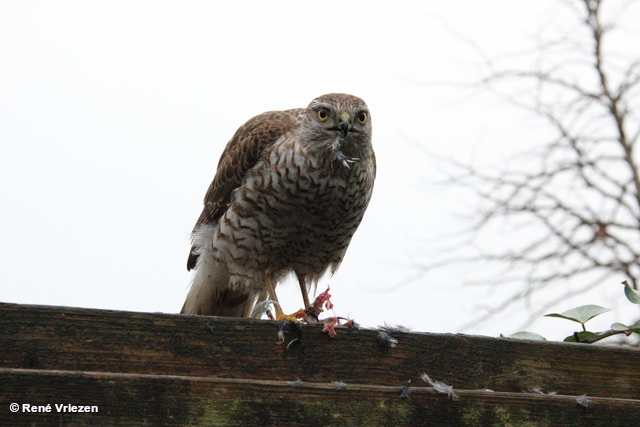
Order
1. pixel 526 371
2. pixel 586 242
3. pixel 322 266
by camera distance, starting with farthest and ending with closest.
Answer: pixel 586 242 → pixel 322 266 → pixel 526 371

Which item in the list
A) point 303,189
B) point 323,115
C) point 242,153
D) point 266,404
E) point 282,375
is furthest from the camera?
point 242,153

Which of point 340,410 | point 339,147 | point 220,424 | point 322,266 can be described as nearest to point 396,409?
point 340,410

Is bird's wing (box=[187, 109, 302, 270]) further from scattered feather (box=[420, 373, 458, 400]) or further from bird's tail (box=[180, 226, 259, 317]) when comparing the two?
scattered feather (box=[420, 373, 458, 400])

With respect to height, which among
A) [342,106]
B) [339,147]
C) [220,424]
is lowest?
[220,424]

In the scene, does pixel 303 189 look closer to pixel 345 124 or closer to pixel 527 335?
pixel 345 124

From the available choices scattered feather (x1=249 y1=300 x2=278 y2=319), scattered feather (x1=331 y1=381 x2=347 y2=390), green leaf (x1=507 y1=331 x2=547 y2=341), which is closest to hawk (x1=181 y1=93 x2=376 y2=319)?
A: scattered feather (x1=249 y1=300 x2=278 y2=319)

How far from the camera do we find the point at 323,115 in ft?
11.3

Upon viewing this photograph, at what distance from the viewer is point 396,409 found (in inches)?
66.6

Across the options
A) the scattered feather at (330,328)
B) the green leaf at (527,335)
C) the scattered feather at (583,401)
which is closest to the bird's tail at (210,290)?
the green leaf at (527,335)

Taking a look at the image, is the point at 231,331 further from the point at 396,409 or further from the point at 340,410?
the point at 396,409

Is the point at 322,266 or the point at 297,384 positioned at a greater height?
the point at 322,266

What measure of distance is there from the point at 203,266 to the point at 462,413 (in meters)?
2.29

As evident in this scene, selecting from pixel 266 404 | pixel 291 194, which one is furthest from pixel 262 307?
pixel 266 404

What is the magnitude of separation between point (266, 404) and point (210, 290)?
2.36 meters
